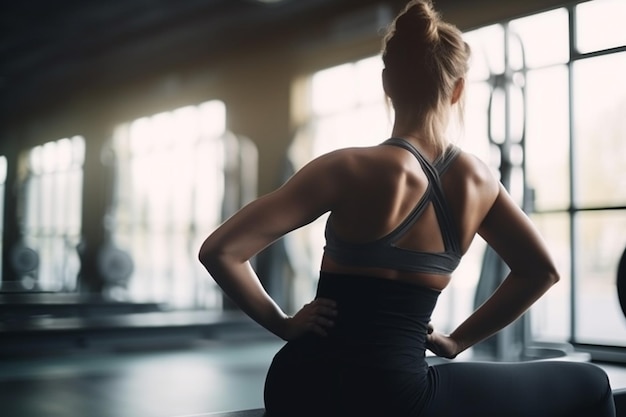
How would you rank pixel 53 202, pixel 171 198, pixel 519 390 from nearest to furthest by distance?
pixel 519 390 → pixel 171 198 → pixel 53 202

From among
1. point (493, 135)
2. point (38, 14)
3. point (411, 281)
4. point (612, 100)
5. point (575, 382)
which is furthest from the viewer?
point (38, 14)

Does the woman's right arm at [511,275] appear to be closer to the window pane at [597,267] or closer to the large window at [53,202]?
the window pane at [597,267]

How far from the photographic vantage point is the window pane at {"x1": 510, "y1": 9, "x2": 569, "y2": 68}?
16.0 ft

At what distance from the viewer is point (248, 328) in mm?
5387

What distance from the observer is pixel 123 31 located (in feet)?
25.4

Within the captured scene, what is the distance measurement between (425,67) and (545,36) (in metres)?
4.19

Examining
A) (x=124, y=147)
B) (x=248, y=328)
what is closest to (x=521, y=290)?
(x=248, y=328)

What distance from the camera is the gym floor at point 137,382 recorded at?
8.43 feet

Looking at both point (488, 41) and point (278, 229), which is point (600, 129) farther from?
point (278, 229)

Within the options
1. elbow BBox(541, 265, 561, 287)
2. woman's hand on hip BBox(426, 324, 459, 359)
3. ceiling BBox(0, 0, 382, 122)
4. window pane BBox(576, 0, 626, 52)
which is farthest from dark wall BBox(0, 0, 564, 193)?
woman's hand on hip BBox(426, 324, 459, 359)

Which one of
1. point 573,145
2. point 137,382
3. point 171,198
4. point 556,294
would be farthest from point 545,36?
point 171,198

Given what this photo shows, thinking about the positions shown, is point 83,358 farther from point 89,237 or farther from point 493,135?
point 89,237

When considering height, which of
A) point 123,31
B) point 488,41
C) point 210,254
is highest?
point 123,31

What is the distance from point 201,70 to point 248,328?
3841mm
